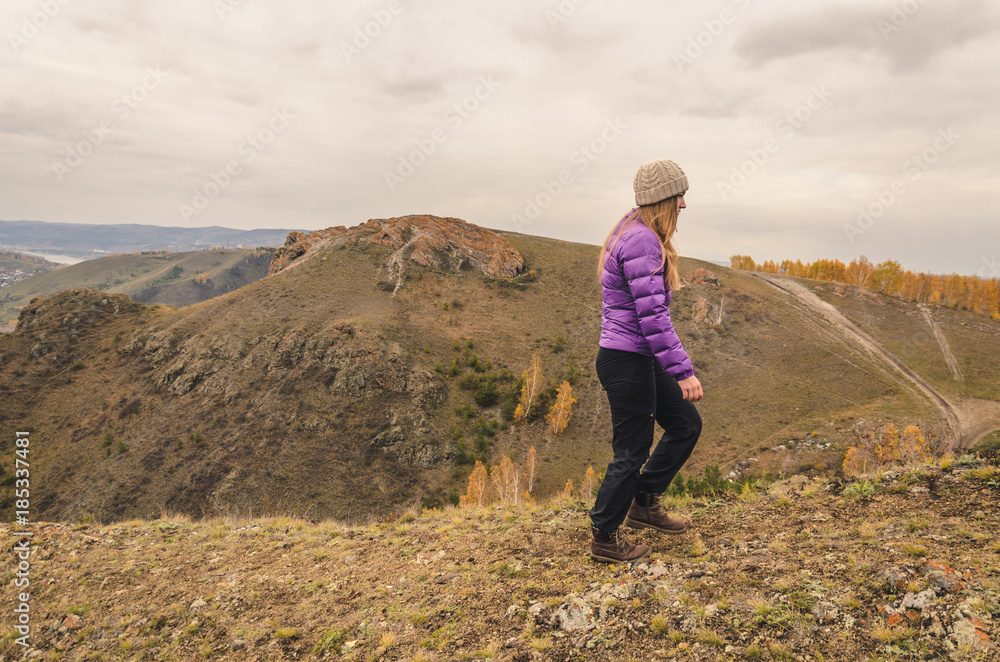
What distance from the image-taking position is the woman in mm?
4066

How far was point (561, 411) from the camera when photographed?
53.6 meters

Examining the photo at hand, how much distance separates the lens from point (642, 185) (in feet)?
14.1

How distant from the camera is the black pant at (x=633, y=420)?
4.31 m

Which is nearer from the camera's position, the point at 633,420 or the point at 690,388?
the point at 690,388

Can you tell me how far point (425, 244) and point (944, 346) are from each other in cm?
8244

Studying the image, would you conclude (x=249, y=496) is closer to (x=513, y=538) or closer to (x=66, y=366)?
(x=66, y=366)

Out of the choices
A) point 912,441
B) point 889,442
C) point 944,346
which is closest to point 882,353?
point 944,346

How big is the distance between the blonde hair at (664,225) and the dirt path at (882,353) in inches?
2065

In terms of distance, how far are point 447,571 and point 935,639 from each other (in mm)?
4679

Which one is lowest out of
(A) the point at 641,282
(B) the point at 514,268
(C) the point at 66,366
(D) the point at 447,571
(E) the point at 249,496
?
(E) the point at 249,496

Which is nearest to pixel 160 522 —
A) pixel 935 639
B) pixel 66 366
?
pixel 935 639

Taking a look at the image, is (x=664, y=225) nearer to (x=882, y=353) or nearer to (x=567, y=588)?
(x=567, y=588)

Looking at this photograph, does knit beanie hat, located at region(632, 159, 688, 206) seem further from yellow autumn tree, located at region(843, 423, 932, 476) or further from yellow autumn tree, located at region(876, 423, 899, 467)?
yellow autumn tree, located at region(876, 423, 899, 467)

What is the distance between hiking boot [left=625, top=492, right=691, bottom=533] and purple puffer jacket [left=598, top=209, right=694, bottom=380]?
6.32ft
